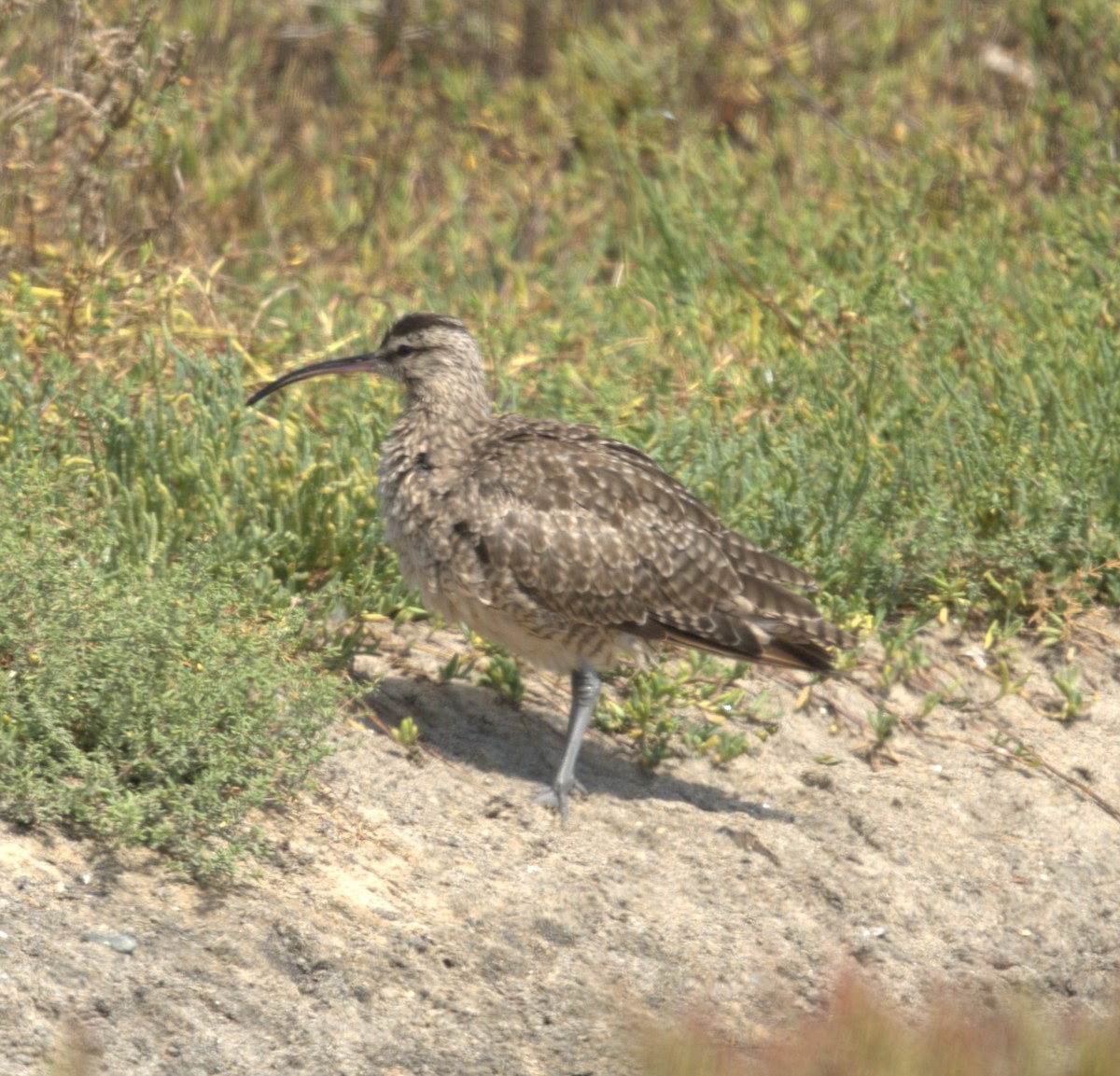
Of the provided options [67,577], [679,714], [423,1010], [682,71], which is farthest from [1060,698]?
[682,71]

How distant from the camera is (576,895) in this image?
573cm

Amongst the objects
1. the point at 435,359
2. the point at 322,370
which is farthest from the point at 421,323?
the point at 322,370

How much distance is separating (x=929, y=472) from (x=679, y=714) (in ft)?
5.24

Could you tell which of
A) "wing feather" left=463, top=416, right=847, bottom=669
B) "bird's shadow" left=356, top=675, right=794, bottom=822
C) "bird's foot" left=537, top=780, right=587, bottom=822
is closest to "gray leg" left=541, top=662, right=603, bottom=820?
"bird's foot" left=537, top=780, right=587, bottom=822

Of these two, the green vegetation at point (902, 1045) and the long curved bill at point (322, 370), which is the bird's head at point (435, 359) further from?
the green vegetation at point (902, 1045)

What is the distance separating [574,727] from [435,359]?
1492 mm

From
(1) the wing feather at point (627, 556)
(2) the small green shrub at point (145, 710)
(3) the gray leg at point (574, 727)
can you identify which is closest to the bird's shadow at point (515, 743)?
(3) the gray leg at point (574, 727)

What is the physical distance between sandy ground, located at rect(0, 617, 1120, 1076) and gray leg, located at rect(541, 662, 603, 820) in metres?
0.09

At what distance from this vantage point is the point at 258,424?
24.8ft

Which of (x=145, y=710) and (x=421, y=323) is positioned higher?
(x=421, y=323)

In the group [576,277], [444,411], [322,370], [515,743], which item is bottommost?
[515,743]

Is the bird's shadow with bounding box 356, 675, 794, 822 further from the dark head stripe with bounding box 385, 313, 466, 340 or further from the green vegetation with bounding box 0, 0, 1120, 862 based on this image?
the dark head stripe with bounding box 385, 313, 466, 340

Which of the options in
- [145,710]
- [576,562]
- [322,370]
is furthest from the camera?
[322,370]

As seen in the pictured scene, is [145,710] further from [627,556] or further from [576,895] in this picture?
[627,556]
